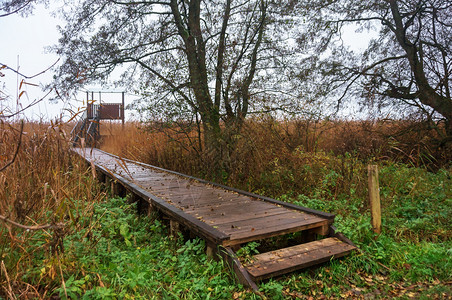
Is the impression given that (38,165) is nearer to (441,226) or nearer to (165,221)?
(165,221)

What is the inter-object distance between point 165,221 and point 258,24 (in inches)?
190

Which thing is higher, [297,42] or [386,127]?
[297,42]

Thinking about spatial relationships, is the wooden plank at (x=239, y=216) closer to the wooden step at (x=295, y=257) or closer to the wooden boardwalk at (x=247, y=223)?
the wooden boardwalk at (x=247, y=223)

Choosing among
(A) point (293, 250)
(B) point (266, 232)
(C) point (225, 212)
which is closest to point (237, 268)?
(B) point (266, 232)

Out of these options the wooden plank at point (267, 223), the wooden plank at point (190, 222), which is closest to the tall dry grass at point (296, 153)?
the wooden plank at point (190, 222)

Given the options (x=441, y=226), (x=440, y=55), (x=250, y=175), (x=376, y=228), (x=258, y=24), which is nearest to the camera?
(x=376, y=228)

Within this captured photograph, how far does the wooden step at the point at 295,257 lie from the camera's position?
3.13 m

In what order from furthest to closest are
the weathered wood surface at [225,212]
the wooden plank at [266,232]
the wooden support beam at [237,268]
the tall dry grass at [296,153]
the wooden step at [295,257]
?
the tall dry grass at [296,153], the weathered wood surface at [225,212], the wooden plank at [266,232], the wooden step at [295,257], the wooden support beam at [237,268]

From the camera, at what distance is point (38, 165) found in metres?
3.83

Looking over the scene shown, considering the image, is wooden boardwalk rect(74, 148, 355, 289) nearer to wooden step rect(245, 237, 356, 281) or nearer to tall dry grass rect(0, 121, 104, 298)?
wooden step rect(245, 237, 356, 281)

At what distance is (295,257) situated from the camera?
11.3ft

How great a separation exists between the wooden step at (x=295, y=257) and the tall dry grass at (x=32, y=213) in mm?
1748

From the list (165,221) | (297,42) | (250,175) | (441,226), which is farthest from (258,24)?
(441,226)

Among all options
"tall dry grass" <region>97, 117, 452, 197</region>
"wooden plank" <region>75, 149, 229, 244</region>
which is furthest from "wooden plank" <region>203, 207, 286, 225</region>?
"tall dry grass" <region>97, 117, 452, 197</region>
